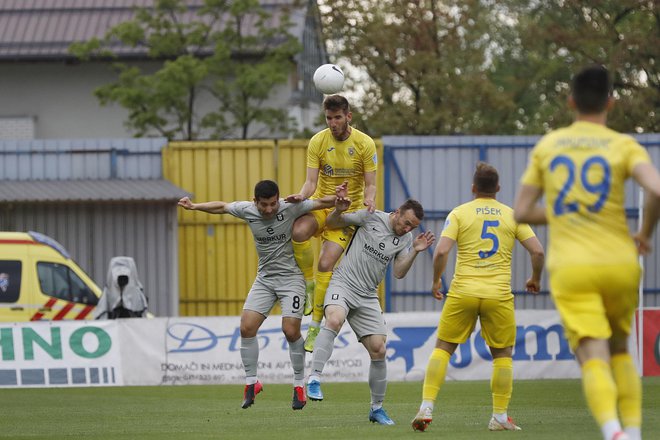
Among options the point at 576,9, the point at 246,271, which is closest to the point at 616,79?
the point at 576,9

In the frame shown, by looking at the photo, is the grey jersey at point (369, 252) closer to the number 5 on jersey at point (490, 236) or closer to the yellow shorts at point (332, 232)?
the yellow shorts at point (332, 232)

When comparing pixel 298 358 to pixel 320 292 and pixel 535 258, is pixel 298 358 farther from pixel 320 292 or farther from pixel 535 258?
pixel 535 258

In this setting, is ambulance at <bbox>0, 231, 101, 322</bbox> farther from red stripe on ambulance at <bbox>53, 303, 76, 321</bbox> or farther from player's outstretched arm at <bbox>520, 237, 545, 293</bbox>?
player's outstretched arm at <bbox>520, 237, 545, 293</bbox>

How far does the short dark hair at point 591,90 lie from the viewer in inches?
310

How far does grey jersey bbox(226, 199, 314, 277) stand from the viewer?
1281 cm

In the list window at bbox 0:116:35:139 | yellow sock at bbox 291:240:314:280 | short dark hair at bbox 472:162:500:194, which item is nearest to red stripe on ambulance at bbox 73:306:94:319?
yellow sock at bbox 291:240:314:280

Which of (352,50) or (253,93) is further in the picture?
(352,50)

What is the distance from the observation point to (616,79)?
37.5 m

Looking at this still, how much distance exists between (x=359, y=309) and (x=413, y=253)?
2.47 ft

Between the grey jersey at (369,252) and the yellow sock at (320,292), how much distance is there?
48 cm

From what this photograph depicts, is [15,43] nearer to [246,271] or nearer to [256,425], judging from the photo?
[246,271]

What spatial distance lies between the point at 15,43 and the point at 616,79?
58.6ft

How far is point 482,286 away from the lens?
11164 mm

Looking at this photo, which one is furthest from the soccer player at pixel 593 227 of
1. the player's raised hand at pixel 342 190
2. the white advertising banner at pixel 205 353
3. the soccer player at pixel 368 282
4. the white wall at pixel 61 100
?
the white wall at pixel 61 100
